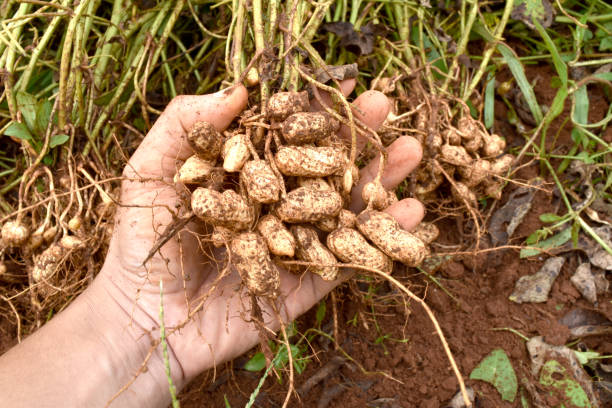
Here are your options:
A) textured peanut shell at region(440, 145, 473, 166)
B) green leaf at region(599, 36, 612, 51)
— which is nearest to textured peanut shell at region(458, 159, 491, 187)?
textured peanut shell at region(440, 145, 473, 166)

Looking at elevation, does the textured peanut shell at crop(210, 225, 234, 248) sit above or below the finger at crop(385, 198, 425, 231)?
above

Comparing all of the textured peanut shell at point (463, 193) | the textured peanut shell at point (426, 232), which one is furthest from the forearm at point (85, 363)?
the textured peanut shell at point (463, 193)

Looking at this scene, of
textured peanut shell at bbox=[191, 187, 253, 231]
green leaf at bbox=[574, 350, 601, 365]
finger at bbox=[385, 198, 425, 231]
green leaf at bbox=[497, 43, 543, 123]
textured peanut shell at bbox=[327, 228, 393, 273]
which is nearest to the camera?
textured peanut shell at bbox=[191, 187, 253, 231]

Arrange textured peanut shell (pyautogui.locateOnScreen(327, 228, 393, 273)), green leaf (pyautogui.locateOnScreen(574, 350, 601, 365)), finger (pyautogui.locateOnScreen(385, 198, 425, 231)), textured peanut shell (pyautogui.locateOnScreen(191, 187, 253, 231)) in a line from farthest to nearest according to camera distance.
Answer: green leaf (pyautogui.locateOnScreen(574, 350, 601, 365)) < finger (pyautogui.locateOnScreen(385, 198, 425, 231)) < textured peanut shell (pyautogui.locateOnScreen(327, 228, 393, 273)) < textured peanut shell (pyautogui.locateOnScreen(191, 187, 253, 231))

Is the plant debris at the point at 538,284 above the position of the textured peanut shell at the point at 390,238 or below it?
below

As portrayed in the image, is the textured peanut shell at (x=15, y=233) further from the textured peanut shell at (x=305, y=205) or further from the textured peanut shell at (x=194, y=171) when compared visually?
the textured peanut shell at (x=305, y=205)

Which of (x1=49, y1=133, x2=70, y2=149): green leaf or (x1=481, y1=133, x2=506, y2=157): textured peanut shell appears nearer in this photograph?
(x1=49, y1=133, x2=70, y2=149): green leaf

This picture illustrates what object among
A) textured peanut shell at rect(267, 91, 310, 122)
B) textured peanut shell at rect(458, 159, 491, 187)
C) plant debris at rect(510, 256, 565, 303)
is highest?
textured peanut shell at rect(267, 91, 310, 122)

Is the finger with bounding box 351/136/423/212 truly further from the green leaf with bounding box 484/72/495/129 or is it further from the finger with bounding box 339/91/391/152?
the green leaf with bounding box 484/72/495/129
